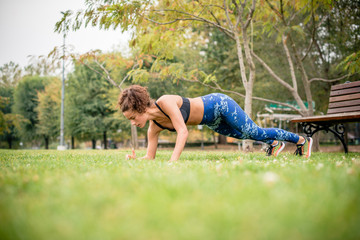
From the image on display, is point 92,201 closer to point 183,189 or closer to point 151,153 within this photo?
point 183,189

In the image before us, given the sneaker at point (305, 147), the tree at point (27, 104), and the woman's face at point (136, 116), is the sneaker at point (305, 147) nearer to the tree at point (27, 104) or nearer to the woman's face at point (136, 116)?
the woman's face at point (136, 116)

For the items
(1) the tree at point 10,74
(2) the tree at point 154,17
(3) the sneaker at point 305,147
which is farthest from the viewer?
(1) the tree at point 10,74

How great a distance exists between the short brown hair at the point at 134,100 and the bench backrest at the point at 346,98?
5379 mm

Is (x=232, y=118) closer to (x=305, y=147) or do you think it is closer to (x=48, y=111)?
(x=305, y=147)

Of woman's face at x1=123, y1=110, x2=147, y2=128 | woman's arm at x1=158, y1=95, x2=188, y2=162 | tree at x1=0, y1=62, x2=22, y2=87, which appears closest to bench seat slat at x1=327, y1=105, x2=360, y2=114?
woman's arm at x1=158, y1=95, x2=188, y2=162

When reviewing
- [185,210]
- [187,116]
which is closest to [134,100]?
[187,116]

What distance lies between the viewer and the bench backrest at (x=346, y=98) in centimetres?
602

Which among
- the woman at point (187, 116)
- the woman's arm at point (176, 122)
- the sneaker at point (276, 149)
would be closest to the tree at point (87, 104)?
the woman at point (187, 116)

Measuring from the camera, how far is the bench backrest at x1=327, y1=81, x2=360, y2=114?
19.7 ft

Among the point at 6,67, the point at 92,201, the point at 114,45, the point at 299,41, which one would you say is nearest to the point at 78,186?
the point at 92,201

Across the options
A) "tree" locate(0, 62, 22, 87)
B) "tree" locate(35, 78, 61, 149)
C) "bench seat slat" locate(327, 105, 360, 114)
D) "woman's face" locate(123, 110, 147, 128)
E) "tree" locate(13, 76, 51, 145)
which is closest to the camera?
"woman's face" locate(123, 110, 147, 128)

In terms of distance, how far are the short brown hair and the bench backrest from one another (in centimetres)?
538

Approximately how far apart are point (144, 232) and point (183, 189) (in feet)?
1.90

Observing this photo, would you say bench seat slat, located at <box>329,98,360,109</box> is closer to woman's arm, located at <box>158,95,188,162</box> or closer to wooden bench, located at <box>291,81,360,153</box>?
wooden bench, located at <box>291,81,360,153</box>
